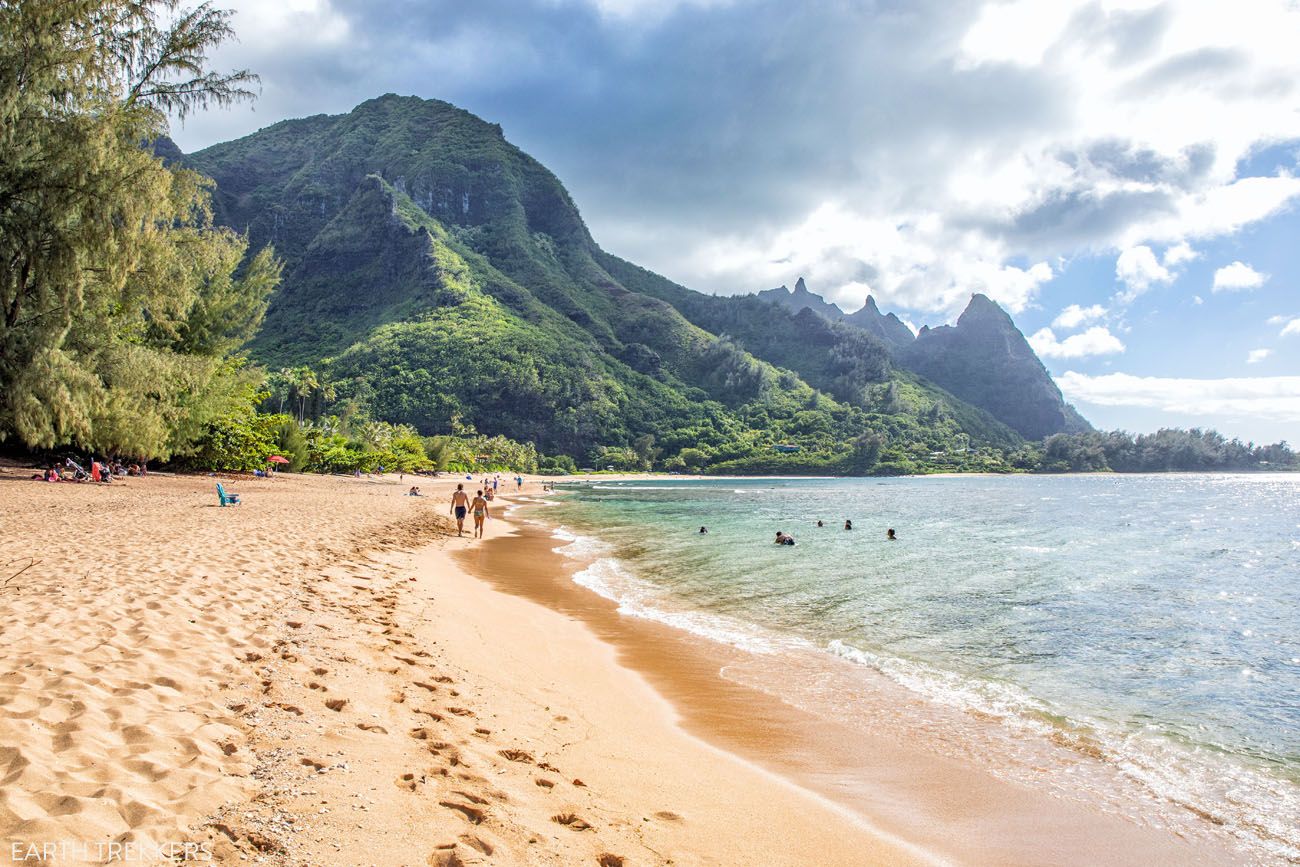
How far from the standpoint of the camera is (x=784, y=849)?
4527 mm

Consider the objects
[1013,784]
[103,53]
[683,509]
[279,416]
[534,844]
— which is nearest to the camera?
[534,844]

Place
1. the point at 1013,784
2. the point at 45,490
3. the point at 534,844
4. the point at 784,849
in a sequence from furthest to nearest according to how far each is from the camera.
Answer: the point at 45,490
the point at 1013,784
the point at 784,849
the point at 534,844

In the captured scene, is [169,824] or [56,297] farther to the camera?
[56,297]

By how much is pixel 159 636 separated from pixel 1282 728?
511 inches

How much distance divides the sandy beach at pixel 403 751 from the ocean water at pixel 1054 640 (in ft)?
3.55

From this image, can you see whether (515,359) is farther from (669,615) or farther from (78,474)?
(669,615)

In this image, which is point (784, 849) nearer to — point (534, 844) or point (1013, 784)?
point (534, 844)

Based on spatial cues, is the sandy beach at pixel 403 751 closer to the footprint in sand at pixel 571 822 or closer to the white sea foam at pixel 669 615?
the footprint in sand at pixel 571 822

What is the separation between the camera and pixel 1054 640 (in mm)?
11984

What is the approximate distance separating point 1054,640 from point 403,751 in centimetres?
1206

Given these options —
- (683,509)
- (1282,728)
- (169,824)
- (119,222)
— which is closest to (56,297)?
(119,222)

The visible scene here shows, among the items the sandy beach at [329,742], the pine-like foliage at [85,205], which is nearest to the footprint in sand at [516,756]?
the sandy beach at [329,742]

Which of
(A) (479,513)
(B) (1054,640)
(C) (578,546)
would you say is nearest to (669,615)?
(B) (1054,640)

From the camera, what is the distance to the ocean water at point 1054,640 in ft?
21.4
